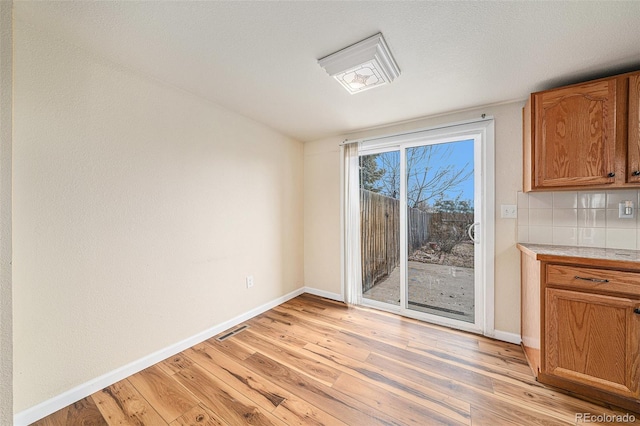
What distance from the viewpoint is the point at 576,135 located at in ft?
5.65

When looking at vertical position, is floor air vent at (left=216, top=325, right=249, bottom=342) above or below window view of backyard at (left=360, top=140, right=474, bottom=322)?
below

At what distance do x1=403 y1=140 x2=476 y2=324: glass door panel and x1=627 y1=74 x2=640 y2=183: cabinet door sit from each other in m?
0.97

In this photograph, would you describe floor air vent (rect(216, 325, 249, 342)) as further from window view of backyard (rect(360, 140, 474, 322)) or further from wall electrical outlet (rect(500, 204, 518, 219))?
wall electrical outlet (rect(500, 204, 518, 219))

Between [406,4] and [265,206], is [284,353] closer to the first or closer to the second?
[265,206]

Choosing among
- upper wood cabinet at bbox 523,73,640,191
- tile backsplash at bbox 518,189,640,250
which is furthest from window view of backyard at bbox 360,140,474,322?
upper wood cabinet at bbox 523,73,640,191

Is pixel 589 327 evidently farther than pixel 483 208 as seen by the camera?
No

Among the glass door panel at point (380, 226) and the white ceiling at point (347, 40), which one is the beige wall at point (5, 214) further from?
the glass door panel at point (380, 226)

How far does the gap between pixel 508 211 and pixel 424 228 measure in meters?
0.76

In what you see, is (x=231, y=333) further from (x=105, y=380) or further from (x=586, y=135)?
(x=586, y=135)

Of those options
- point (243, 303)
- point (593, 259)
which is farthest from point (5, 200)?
point (593, 259)

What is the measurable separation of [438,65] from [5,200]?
2561 millimetres

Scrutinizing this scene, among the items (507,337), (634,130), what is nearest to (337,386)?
(507,337)

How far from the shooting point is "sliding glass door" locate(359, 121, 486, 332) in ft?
7.89

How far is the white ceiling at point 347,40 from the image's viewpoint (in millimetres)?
1208
